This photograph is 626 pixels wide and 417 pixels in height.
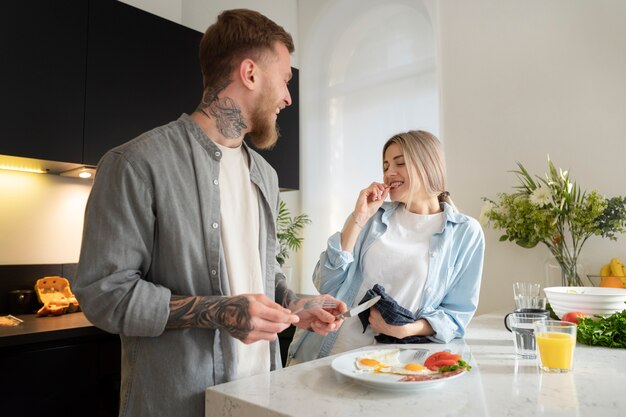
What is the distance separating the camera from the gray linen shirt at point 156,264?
0.93m

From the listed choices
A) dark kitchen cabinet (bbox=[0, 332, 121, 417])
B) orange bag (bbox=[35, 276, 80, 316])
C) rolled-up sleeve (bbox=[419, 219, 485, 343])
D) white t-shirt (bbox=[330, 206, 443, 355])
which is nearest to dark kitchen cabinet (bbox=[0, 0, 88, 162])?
orange bag (bbox=[35, 276, 80, 316])

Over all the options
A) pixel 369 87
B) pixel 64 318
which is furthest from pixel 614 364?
pixel 369 87

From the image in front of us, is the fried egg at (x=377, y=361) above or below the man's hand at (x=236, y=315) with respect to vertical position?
below

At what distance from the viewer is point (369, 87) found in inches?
134

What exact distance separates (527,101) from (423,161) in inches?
42.5

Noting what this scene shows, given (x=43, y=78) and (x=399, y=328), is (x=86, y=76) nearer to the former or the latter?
(x=43, y=78)

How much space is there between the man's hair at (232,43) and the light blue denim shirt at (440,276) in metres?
0.69

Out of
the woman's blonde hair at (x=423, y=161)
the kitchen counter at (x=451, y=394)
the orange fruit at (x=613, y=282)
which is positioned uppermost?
the woman's blonde hair at (x=423, y=161)

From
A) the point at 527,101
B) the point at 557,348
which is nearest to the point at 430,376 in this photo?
the point at 557,348

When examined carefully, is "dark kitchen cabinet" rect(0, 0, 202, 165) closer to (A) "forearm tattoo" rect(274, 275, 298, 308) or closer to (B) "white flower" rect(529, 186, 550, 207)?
(A) "forearm tattoo" rect(274, 275, 298, 308)

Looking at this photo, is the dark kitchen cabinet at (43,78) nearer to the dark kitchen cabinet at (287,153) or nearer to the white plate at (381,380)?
the dark kitchen cabinet at (287,153)

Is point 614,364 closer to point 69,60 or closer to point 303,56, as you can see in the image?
point 69,60

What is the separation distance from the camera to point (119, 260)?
3.08ft

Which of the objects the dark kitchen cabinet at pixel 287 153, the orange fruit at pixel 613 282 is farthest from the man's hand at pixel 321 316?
the dark kitchen cabinet at pixel 287 153
